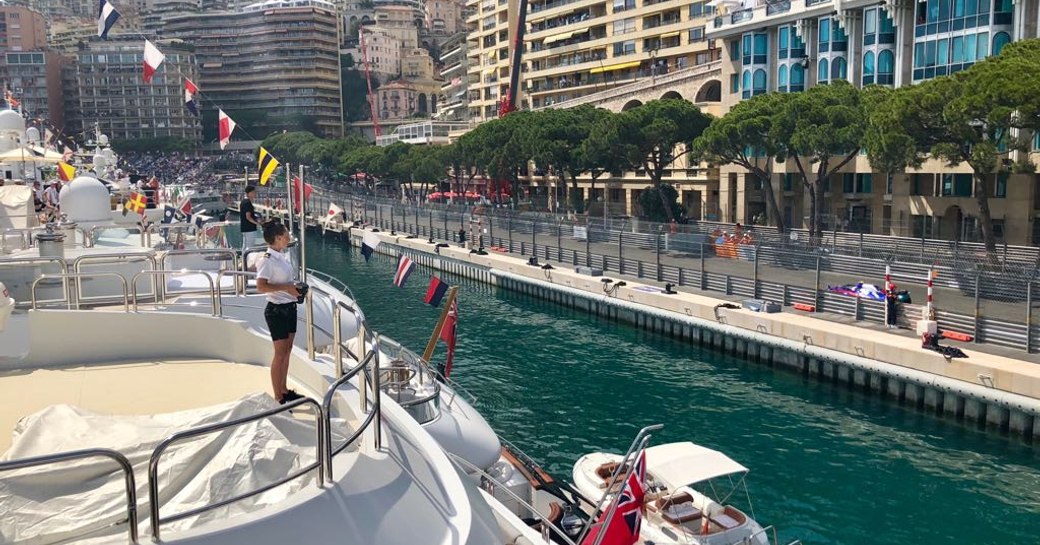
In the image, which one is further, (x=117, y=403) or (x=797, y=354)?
(x=797, y=354)

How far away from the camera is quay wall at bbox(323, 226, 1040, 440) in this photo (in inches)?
784

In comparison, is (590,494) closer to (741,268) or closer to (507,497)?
(507,497)

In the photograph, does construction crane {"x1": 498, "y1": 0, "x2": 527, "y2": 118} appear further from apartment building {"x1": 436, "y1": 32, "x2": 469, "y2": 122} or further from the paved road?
the paved road

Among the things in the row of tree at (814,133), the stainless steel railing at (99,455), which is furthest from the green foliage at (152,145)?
the stainless steel railing at (99,455)

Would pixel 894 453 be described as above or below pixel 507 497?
below

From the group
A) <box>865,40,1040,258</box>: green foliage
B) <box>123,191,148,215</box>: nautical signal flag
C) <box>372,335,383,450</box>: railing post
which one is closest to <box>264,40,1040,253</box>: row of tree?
<box>865,40,1040,258</box>: green foliage

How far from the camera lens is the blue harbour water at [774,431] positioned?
53.2ft

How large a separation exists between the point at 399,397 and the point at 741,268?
22369mm

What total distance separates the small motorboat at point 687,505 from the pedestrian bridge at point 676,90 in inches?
1994

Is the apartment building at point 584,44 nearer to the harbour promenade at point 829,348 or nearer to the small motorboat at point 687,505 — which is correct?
the harbour promenade at point 829,348

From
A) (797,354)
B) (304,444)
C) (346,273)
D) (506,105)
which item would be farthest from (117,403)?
(506,105)

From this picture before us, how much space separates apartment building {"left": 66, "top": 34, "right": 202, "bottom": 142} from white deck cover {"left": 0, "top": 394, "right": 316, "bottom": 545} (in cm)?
14314

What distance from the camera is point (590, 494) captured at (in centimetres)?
1466

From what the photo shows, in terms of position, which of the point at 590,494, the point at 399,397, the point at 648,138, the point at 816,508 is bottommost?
the point at 816,508
